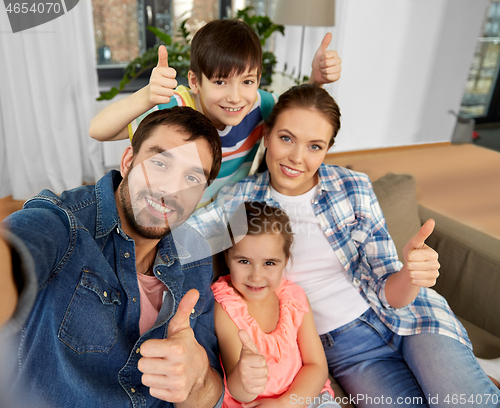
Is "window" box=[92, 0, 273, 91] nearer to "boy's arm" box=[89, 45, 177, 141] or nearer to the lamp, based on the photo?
the lamp

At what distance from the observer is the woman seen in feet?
2.73

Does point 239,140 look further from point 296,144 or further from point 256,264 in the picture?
point 256,264

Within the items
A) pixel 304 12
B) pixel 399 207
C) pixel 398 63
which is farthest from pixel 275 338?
pixel 398 63

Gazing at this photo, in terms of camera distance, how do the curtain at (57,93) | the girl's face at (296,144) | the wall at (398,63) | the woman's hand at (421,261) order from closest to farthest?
the woman's hand at (421,261), the girl's face at (296,144), the curtain at (57,93), the wall at (398,63)

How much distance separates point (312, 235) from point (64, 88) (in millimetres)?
1536

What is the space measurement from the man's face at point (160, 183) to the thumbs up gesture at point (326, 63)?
1.36 ft

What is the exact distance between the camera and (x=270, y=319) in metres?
0.83

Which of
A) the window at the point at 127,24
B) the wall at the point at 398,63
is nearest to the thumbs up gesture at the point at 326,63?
the window at the point at 127,24

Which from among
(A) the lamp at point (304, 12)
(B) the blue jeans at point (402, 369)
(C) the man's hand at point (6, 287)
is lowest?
(B) the blue jeans at point (402, 369)

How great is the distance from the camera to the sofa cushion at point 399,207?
47.0 inches

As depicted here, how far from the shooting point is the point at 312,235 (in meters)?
0.97

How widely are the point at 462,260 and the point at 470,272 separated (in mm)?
40

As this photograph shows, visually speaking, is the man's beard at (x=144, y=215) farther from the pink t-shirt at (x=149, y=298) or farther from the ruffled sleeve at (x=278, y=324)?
the ruffled sleeve at (x=278, y=324)

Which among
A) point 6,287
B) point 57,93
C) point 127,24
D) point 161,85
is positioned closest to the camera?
point 6,287
